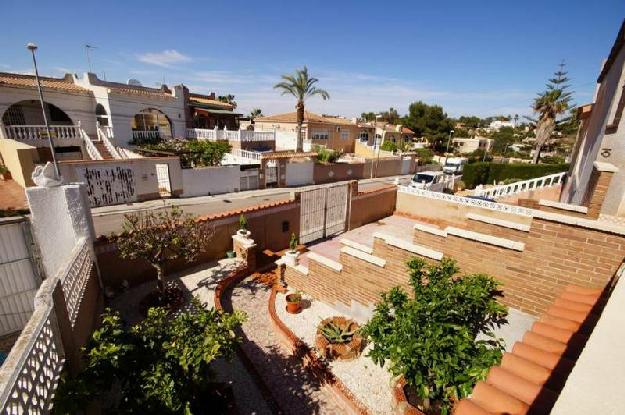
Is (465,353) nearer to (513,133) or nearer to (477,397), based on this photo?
(477,397)

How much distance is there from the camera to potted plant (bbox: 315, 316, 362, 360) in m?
6.82

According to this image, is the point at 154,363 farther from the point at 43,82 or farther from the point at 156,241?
the point at 43,82

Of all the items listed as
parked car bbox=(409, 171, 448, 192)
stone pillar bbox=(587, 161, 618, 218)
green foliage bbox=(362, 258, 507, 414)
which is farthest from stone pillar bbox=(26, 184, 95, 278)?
parked car bbox=(409, 171, 448, 192)

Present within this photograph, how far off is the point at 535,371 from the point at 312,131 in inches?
1378

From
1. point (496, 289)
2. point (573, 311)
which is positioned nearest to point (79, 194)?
point (496, 289)

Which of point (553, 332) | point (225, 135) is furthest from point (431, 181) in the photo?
point (553, 332)

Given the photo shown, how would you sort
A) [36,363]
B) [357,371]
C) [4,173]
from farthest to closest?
[4,173], [357,371], [36,363]

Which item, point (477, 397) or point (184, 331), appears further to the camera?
point (184, 331)

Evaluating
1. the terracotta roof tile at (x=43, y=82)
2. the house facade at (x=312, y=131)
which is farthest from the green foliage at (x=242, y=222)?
the house facade at (x=312, y=131)

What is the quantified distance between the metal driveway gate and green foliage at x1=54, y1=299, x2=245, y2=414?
8.20 metres

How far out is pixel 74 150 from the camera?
21250 millimetres

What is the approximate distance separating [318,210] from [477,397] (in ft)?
34.7

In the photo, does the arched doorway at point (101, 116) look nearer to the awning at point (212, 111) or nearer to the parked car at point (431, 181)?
the awning at point (212, 111)

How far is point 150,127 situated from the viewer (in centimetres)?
3241
